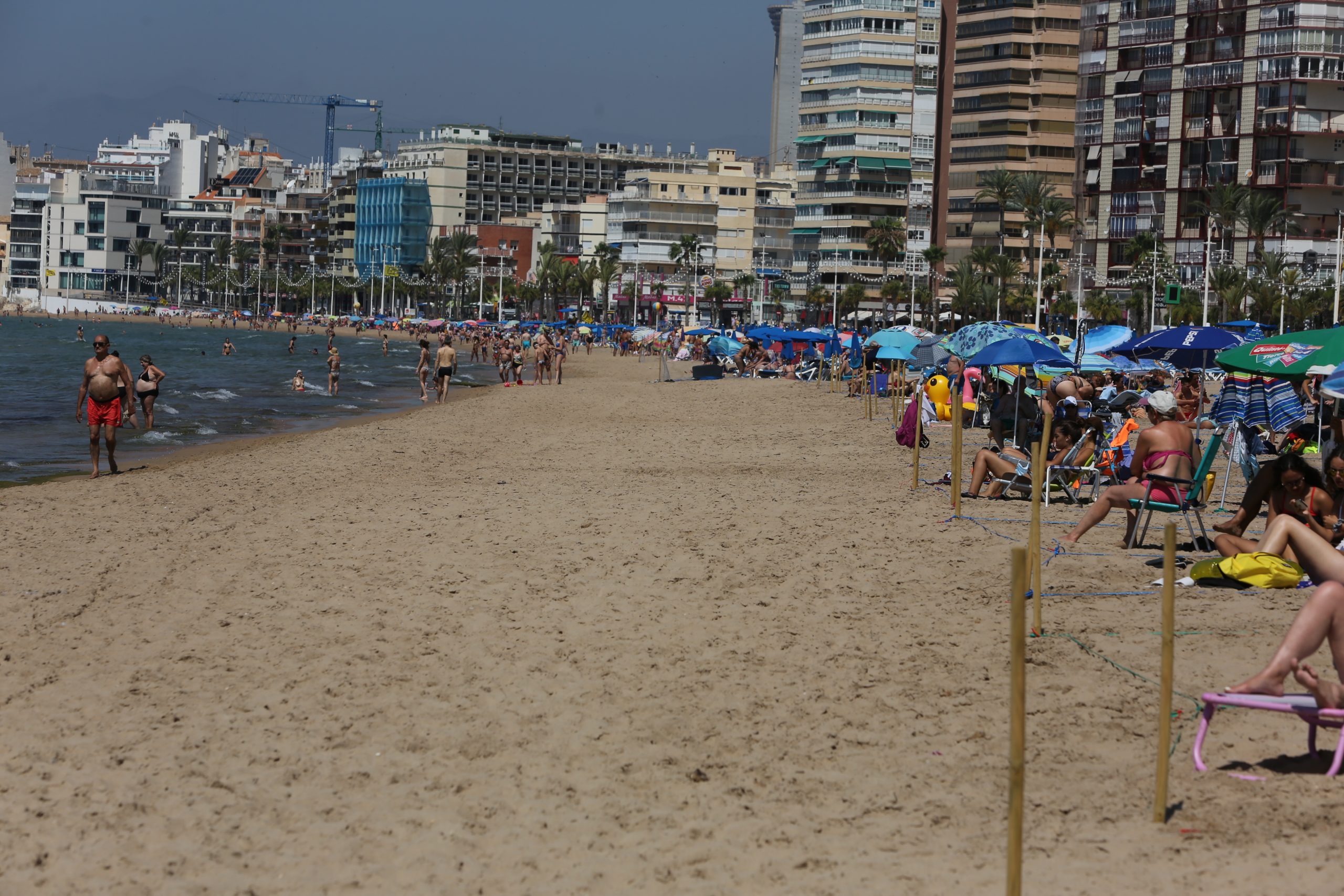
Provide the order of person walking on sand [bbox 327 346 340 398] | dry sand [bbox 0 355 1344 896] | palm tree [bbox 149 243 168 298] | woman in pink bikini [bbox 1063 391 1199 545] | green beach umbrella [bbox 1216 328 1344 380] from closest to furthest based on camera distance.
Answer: dry sand [bbox 0 355 1344 896] → woman in pink bikini [bbox 1063 391 1199 545] → green beach umbrella [bbox 1216 328 1344 380] → person walking on sand [bbox 327 346 340 398] → palm tree [bbox 149 243 168 298]

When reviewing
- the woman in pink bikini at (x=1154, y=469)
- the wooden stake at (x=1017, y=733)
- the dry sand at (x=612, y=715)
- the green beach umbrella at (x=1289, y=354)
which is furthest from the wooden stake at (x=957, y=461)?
the wooden stake at (x=1017, y=733)

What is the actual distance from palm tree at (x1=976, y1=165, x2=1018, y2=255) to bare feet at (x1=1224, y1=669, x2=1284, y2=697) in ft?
256

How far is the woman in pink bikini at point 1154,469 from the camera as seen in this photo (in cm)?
1055

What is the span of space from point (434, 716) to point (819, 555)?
13.9 ft

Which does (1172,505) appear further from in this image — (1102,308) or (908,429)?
(1102,308)

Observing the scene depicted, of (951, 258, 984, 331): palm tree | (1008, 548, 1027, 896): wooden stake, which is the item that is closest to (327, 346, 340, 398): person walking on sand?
(1008, 548, 1027, 896): wooden stake

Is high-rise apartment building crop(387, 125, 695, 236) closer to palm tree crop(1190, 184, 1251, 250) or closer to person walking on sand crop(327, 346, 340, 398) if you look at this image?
palm tree crop(1190, 184, 1251, 250)

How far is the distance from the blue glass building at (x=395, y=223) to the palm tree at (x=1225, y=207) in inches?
3743

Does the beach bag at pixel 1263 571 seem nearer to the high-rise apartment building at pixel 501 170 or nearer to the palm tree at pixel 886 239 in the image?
the palm tree at pixel 886 239

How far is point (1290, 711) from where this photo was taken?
5.69 meters

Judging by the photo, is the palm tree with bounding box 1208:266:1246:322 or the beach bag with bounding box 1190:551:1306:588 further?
the palm tree with bounding box 1208:266:1246:322

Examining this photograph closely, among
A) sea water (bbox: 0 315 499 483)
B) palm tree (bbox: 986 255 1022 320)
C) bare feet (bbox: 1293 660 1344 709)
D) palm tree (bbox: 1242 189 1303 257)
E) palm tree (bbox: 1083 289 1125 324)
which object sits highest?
palm tree (bbox: 1242 189 1303 257)

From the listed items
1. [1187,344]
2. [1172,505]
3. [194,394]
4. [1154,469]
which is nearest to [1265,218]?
[194,394]

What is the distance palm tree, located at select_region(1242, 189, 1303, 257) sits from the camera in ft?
226
